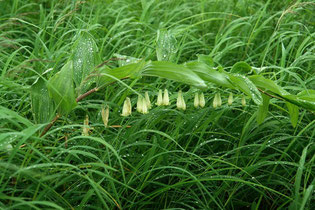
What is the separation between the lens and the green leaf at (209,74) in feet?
5.41

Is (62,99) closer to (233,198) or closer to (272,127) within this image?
(233,198)

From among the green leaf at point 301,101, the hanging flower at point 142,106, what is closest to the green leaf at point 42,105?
the hanging flower at point 142,106

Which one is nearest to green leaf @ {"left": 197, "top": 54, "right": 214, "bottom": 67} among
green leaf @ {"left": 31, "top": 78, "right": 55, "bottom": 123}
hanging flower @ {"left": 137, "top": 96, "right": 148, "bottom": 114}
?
hanging flower @ {"left": 137, "top": 96, "right": 148, "bottom": 114}

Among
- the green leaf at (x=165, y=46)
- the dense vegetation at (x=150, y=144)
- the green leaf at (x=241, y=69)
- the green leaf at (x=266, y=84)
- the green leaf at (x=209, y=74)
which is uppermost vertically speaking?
the green leaf at (x=165, y=46)

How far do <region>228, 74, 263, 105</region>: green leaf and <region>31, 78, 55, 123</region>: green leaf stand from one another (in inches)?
30.7

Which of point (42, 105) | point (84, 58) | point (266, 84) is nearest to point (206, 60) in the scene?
point (266, 84)

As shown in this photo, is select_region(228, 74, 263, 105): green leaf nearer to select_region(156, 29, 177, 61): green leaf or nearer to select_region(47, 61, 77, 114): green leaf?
select_region(156, 29, 177, 61): green leaf

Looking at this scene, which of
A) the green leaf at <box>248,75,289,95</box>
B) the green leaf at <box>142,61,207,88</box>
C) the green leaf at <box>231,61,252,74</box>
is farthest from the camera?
the green leaf at <box>231,61,252,74</box>

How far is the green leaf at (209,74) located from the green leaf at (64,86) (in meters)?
0.47

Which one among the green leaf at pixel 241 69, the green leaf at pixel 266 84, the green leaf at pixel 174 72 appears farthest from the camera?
the green leaf at pixel 241 69

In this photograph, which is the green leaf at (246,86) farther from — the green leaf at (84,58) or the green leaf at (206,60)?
the green leaf at (84,58)

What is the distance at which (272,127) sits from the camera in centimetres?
224

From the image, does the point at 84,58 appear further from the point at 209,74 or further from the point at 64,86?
the point at 209,74

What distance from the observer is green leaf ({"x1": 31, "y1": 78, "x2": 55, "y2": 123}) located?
69.2 inches
